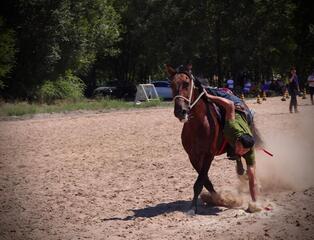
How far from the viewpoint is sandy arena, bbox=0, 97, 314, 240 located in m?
7.14

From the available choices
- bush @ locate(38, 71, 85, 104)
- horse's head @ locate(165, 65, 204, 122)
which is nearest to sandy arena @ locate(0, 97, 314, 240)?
horse's head @ locate(165, 65, 204, 122)

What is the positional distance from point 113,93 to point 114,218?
40.7 metres

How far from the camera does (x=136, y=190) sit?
9766 mm

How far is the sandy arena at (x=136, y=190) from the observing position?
7137mm

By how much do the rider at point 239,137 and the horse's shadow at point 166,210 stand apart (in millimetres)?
731

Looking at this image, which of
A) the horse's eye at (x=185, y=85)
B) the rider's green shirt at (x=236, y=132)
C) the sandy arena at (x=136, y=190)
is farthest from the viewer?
the rider's green shirt at (x=236, y=132)

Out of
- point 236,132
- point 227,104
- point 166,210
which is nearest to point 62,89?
point 166,210

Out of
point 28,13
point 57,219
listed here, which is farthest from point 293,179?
point 28,13

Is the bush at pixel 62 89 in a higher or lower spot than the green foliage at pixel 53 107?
higher

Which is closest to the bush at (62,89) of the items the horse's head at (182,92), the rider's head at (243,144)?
the horse's head at (182,92)

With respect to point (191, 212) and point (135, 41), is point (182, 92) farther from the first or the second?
point (135, 41)

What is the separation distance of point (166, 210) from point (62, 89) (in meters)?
30.0

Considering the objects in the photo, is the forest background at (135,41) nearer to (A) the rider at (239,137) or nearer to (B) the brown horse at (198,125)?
(B) the brown horse at (198,125)

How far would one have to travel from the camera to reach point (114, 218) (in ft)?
26.1
